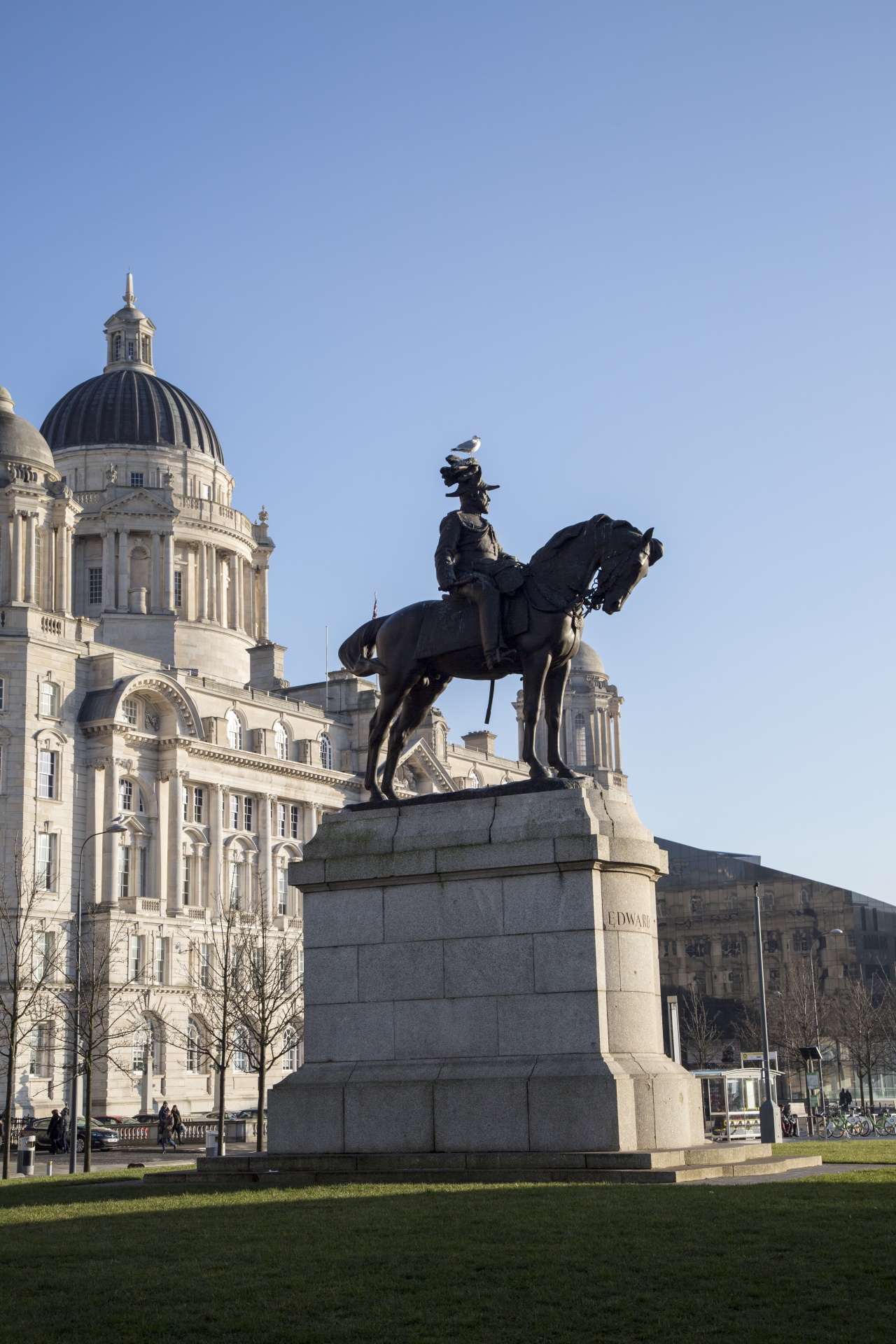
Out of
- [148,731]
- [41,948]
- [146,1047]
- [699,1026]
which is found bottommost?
[146,1047]

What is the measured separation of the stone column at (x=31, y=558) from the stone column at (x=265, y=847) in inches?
821

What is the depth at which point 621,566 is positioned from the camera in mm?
21406

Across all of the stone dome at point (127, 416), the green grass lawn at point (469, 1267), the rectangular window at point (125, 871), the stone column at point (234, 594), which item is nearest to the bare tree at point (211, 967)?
the rectangular window at point (125, 871)

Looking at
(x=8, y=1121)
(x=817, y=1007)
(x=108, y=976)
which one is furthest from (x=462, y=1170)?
(x=817, y=1007)

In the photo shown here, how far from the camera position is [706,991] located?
11588 cm

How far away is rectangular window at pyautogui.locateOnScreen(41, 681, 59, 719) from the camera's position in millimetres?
83312

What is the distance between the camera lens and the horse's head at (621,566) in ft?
70.0

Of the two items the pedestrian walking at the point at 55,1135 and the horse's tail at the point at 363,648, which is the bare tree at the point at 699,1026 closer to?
the pedestrian walking at the point at 55,1135

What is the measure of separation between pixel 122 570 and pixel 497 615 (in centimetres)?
9230

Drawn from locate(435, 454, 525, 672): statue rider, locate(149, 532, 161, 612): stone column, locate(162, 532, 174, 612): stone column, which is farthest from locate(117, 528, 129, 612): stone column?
locate(435, 454, 525, 672): statue rider

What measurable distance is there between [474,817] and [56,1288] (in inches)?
366

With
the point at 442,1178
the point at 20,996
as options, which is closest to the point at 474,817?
the point at 442,1178

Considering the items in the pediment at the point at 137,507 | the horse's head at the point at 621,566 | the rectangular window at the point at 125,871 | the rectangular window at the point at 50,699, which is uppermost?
the pediment at the point at 137,507

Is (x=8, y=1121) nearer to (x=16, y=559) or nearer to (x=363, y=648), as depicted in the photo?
(x=363, y=648)
